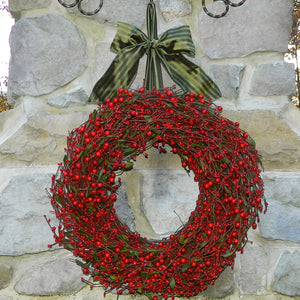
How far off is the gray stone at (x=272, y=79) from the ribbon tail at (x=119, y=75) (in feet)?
1.37

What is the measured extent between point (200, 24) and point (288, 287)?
3.16 feet

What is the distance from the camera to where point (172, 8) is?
1.51m

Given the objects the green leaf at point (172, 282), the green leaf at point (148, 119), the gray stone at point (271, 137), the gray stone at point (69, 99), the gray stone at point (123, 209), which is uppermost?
the gray stone at point (69, 99)

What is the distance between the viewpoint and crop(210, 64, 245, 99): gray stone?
4.91 feet

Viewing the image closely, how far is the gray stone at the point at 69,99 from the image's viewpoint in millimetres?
1486

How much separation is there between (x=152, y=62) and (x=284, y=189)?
24.4 inches

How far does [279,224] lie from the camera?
1.46 m

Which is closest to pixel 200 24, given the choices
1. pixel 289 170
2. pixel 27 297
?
pixel 289 170

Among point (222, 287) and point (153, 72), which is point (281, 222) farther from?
point (153, 72)

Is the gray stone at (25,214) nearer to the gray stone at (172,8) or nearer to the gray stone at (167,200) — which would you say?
the gray stone at (167,200)

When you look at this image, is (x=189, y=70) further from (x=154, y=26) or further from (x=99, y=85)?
(x=99, y=85)

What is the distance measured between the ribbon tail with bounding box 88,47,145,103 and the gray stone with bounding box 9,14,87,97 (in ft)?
0.49

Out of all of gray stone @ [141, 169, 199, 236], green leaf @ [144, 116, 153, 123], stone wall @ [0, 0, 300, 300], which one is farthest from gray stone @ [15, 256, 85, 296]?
green leaf @ [144, 116, 153, 123]

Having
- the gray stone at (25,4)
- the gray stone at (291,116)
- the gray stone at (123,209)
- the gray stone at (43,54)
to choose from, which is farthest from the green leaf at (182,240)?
the gray stone at (25,4)
